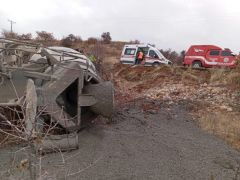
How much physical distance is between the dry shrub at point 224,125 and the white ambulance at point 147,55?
44.9 feet

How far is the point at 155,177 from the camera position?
5.45m

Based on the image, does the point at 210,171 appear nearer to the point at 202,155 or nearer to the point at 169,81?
the point at 202,155

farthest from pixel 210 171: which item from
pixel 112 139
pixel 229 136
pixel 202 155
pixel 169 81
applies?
pixel 169 81

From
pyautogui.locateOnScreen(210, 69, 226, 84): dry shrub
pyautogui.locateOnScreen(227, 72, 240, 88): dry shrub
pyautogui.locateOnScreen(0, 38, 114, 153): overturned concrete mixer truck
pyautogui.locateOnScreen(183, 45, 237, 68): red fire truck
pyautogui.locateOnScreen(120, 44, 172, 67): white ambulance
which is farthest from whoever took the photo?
pyautogui.locateOnScreen(120, 44, 172, 67): white ambulance

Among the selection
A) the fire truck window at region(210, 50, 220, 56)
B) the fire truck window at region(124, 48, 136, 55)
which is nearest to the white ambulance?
the fire truck window at region(124, 48, 136, 55)

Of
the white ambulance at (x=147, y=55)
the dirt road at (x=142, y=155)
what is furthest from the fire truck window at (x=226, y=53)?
the dirt road at (x=142, y=155)

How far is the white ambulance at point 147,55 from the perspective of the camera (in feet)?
82.1

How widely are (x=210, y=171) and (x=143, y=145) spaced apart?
1.61m

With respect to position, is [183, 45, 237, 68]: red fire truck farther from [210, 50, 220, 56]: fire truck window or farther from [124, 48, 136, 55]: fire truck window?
[124, 48, 136, 55]: fire truck window

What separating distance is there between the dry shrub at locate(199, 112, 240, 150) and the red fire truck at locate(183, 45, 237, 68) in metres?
11.6

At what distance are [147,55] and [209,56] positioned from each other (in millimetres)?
4542

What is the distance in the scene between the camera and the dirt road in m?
5.50

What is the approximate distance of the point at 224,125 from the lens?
9594 mm

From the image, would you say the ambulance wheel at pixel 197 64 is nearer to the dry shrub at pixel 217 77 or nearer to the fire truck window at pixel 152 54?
the fire truck window at pixel 152 54
